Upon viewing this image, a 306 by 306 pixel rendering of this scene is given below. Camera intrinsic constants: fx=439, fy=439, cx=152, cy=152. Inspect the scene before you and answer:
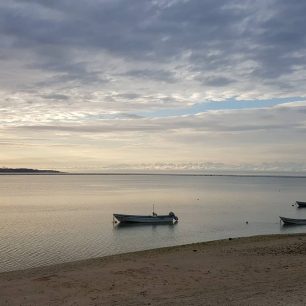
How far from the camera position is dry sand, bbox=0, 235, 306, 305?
12731 millimetres

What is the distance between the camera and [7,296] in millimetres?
13883

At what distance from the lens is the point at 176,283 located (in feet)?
49.9

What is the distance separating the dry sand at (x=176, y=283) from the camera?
501 inches

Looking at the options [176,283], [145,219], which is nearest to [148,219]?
[145,219]

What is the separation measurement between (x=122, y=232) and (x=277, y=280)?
2788cm

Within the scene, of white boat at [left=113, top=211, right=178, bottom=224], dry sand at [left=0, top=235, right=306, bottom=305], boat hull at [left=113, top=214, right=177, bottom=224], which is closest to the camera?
dry sand at [left=0, top=235, right=306, bottom=305]

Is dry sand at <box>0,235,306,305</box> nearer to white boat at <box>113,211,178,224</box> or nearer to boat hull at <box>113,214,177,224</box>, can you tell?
white boat at <box>113,211,178,224</box>

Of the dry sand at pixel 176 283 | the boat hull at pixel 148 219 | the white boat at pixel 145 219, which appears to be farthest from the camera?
the boat hull at pixel 148 219

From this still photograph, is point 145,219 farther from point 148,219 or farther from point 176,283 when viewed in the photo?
point 176,283

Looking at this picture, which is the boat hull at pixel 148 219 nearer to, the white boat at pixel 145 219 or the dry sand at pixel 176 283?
the white boat at pixel 145 219

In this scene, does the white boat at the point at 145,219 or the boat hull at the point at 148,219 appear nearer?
the white boat at the point at 145,219

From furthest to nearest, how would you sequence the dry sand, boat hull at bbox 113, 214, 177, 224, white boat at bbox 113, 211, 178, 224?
1. boat hull at bbox 113, 214, 177, 224
2. white boat at bbox 113, 211, 178, 224
3. the dry sand

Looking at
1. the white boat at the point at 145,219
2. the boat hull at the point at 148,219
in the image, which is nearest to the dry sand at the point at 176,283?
the white boat at the point at 145,219

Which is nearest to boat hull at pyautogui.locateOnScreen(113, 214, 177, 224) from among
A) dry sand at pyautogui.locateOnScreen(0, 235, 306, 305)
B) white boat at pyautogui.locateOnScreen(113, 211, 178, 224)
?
white boat at pyautogui.locateOnScreen(113, 211, 178, 224)
